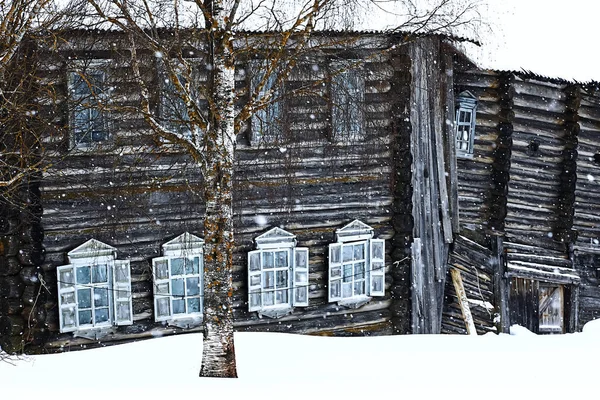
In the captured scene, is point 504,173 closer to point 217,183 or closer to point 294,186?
point 294,186

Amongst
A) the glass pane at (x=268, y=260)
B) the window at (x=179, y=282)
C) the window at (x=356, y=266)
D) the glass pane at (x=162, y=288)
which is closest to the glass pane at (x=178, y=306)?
the window at (x=179, y=282)

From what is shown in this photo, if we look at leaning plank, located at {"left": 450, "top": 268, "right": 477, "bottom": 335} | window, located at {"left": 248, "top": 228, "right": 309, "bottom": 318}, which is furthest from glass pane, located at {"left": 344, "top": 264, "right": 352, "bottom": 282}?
leaning plank, located at {"left": 450, "top": 268, "right": 477, "bottom": 335}

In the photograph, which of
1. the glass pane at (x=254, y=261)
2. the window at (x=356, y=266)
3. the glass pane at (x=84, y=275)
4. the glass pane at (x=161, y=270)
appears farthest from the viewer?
the window at (x=356, y=266)

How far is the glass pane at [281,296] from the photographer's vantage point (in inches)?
509

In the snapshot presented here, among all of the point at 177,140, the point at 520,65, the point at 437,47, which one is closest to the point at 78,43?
the point at 177,140

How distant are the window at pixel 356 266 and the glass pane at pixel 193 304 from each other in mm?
2323

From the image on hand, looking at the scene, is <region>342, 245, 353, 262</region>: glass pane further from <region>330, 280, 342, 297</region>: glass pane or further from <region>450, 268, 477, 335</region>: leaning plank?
<region>450, 268, 477, 335</region>: leaning plank

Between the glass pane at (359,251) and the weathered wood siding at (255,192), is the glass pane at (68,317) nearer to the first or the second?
the weathered wood siding at (255,192)

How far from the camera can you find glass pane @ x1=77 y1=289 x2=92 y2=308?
11680 mm

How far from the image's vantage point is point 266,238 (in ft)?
42.0

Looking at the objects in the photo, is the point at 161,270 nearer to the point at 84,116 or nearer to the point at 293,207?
the point at 293,207

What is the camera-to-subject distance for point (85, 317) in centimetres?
1176

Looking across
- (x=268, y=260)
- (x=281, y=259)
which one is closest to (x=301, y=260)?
(x=281, y=259)

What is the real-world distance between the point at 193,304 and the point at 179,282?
44 cm
